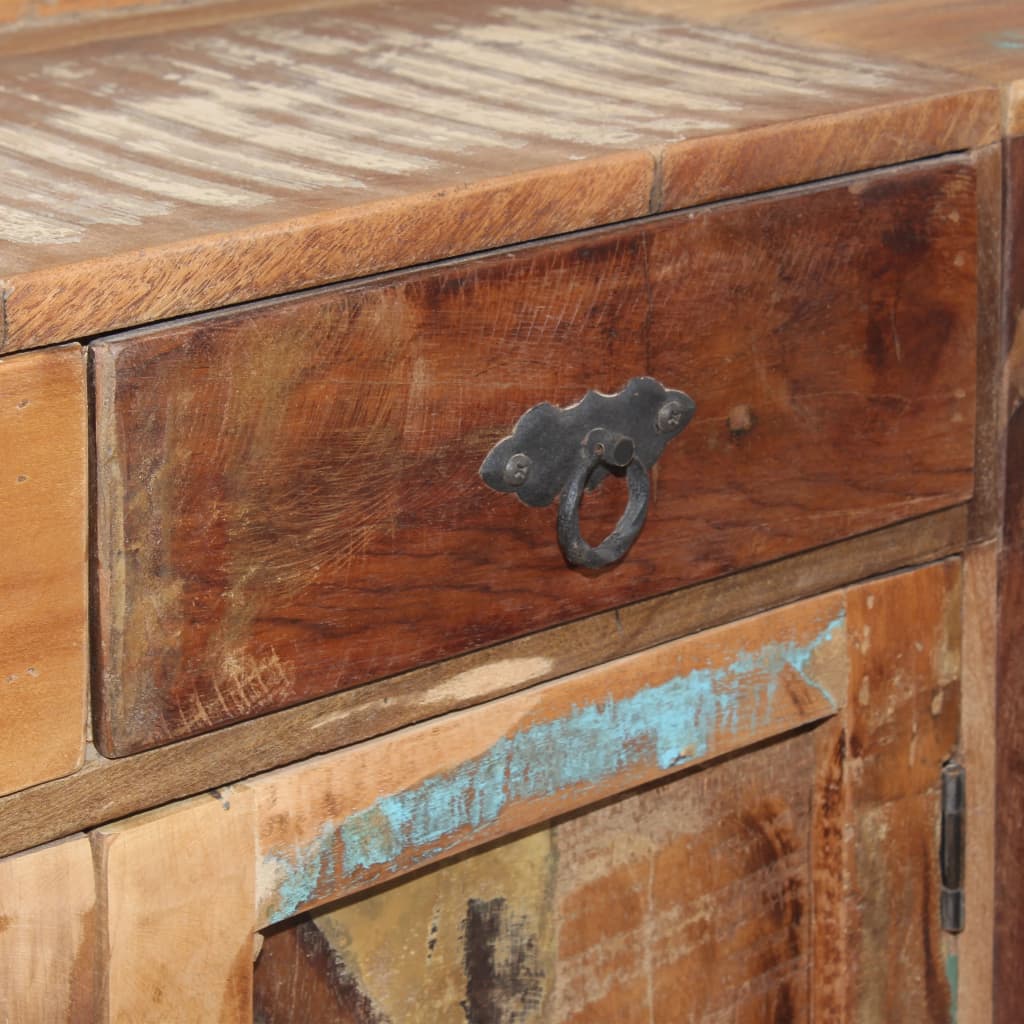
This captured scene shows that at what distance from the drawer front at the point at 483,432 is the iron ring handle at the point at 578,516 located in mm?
14

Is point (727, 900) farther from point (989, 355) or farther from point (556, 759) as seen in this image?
point (989, 355)

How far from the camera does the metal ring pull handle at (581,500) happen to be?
741 millimetres

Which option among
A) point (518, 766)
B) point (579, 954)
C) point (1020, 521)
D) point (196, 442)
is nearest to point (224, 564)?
point (196, 442)

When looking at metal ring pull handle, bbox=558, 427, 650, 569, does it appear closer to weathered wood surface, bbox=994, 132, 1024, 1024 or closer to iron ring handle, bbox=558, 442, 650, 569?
iron ring handle, bbox=558, 442, 650, 569

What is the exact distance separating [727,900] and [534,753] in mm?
181

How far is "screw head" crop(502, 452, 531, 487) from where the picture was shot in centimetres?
73

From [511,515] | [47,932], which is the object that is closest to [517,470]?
[511,515]

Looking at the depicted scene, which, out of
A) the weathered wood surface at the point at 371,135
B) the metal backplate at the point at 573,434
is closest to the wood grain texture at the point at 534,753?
the metal backplate at the point at 573,434

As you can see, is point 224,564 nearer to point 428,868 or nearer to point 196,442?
point 196,442

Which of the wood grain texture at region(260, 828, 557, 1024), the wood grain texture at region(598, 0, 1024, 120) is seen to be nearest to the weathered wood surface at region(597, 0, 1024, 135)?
the wood grain texture at region(598, 0, 1024, 120)

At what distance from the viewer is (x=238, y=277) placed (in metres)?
0.63

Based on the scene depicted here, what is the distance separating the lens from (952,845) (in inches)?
37.9

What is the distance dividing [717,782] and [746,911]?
0.26 feet

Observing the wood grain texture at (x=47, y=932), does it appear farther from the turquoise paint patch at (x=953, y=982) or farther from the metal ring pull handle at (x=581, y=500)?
the turquoise paint patch at (x=953, y=982)
